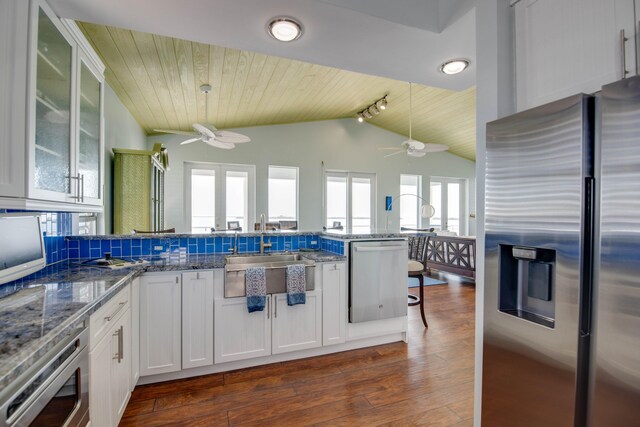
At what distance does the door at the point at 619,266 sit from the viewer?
832 mm

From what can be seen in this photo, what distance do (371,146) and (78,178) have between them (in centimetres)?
611

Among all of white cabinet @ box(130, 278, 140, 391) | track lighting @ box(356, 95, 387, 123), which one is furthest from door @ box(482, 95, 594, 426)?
track lighting @ box(356, 95, 387, 123)

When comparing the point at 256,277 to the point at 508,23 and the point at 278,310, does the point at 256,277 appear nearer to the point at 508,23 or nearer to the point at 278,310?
the point at 278,310

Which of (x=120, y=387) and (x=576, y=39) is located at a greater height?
(x=576, y=39)

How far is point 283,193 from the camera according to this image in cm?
636

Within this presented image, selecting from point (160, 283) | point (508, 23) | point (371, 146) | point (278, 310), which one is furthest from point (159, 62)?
point (371, 146)

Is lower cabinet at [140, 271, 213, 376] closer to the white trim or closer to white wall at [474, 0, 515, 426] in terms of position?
the white trim

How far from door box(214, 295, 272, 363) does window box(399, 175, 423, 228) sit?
18.7 ft

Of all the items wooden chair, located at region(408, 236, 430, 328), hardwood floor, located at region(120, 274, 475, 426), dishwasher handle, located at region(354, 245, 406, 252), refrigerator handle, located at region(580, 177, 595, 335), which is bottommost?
hardwood floor, located at region(120, 274, 475, 426)

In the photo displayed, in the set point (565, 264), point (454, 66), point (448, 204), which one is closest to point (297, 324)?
point (565, 264)

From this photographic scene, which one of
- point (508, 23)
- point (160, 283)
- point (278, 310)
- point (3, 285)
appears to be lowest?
point (278, 310)

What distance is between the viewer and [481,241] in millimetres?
1490

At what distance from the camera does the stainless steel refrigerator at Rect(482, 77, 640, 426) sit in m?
0.85

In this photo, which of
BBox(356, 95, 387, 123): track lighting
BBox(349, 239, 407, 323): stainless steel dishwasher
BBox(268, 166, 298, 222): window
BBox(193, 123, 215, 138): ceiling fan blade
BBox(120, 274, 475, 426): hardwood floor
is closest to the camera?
BBox(120, 274, 475, 426): hardwood floor
